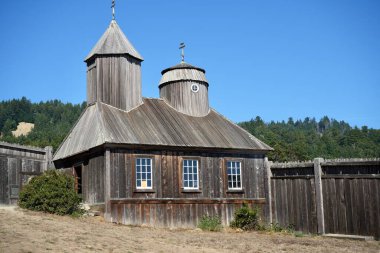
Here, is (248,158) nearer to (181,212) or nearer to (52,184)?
(181,212)

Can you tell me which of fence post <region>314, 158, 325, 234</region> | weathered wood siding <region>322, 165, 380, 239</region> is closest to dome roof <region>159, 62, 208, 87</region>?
→ fence post <region>314, 158, 325, 234</region>

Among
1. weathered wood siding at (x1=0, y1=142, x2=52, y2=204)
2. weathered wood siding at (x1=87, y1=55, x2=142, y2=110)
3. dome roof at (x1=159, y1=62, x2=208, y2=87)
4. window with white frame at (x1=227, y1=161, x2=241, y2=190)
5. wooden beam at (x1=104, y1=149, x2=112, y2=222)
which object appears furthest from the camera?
dome roof at (x1=159, y1=62, x2=208, y2=87)

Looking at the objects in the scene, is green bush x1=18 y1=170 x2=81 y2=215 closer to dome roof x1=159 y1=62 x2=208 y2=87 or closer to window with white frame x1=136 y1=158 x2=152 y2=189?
window with white frame x1=136 y1=158 x2=152 y2=189

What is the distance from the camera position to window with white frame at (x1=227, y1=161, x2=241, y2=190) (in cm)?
2547

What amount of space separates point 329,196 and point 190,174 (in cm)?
647

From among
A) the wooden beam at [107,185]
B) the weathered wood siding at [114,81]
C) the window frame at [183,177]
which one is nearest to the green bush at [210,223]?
the window frame at [183,177]

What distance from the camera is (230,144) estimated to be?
25.7 metres

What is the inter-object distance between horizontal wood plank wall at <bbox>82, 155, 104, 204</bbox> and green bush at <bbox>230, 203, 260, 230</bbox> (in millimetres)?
6618

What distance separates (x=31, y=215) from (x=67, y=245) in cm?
574

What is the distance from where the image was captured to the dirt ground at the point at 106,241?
43.6ft

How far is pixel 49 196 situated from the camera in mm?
20422

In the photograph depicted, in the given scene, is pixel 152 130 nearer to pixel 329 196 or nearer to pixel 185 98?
pixel 185 98

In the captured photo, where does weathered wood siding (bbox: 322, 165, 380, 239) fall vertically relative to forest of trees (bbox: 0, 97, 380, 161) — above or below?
below

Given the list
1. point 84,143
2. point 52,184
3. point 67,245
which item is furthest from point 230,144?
point 67,245
